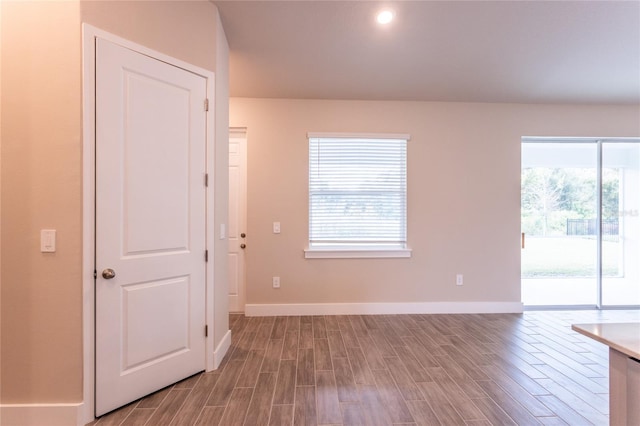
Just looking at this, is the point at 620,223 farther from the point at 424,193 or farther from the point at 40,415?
the point at 40,415

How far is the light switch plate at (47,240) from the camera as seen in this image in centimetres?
176

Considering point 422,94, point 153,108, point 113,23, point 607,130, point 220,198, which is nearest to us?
point 113,23

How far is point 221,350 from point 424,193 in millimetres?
3010

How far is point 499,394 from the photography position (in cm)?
206

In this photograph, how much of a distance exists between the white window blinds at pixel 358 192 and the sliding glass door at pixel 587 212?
1.80 meters

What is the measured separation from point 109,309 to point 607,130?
19.5ft

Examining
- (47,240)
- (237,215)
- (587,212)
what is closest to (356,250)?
(237,215)

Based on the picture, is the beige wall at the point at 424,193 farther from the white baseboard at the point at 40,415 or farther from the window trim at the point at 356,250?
the white baseboard at the point at 40,415

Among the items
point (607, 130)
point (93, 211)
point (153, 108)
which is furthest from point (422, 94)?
point (93, 211)

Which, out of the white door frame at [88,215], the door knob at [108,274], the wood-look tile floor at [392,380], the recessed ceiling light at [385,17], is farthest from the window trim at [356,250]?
the white door frame at [88,215]

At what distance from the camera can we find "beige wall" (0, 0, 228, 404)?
1.74 meters

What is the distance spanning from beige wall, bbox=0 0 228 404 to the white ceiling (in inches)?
48.3

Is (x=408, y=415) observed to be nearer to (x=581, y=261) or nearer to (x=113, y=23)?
(x=113, y=23)

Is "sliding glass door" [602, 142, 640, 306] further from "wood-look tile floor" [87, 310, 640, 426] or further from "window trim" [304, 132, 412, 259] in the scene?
"window trim" [304, 132, 412, 259]
